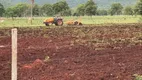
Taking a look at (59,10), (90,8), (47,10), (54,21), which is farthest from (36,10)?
(54,21)

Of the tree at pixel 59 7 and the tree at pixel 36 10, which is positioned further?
the tree at pixel 36 10

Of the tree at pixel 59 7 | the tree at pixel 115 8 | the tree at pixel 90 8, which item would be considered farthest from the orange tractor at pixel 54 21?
the tree at pixel 115 8

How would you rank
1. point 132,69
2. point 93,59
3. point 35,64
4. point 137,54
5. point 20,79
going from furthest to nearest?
1. point 137,54
2. point 93,59
3. point 35,64
4. point 132,69
5. point 20,79

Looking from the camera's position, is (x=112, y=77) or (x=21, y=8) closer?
(x=112, y=77)

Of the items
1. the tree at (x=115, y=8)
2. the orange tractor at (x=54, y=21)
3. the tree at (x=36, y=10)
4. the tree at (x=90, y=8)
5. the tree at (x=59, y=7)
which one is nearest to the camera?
the orange tractor at (x=54, y=21)

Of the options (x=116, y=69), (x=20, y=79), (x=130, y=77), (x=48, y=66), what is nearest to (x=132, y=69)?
(x=116, y=69)

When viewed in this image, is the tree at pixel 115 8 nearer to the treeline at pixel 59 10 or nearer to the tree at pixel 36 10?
the treeline at pixel 59 10

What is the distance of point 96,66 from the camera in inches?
405

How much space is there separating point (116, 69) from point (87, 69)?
0.77m

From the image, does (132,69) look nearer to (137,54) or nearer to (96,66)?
(96,66)

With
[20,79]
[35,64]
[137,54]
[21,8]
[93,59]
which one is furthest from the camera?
[21,8]

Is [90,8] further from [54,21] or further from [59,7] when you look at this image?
[54,21]

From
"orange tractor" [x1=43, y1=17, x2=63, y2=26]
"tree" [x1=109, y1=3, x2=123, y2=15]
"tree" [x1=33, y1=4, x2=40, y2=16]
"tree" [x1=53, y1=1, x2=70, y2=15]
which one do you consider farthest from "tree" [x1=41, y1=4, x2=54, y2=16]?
"orange tractor" [x1=43, y1=17, x2=63, y2=26]

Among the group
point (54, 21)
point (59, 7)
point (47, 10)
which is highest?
point (59, 7)
